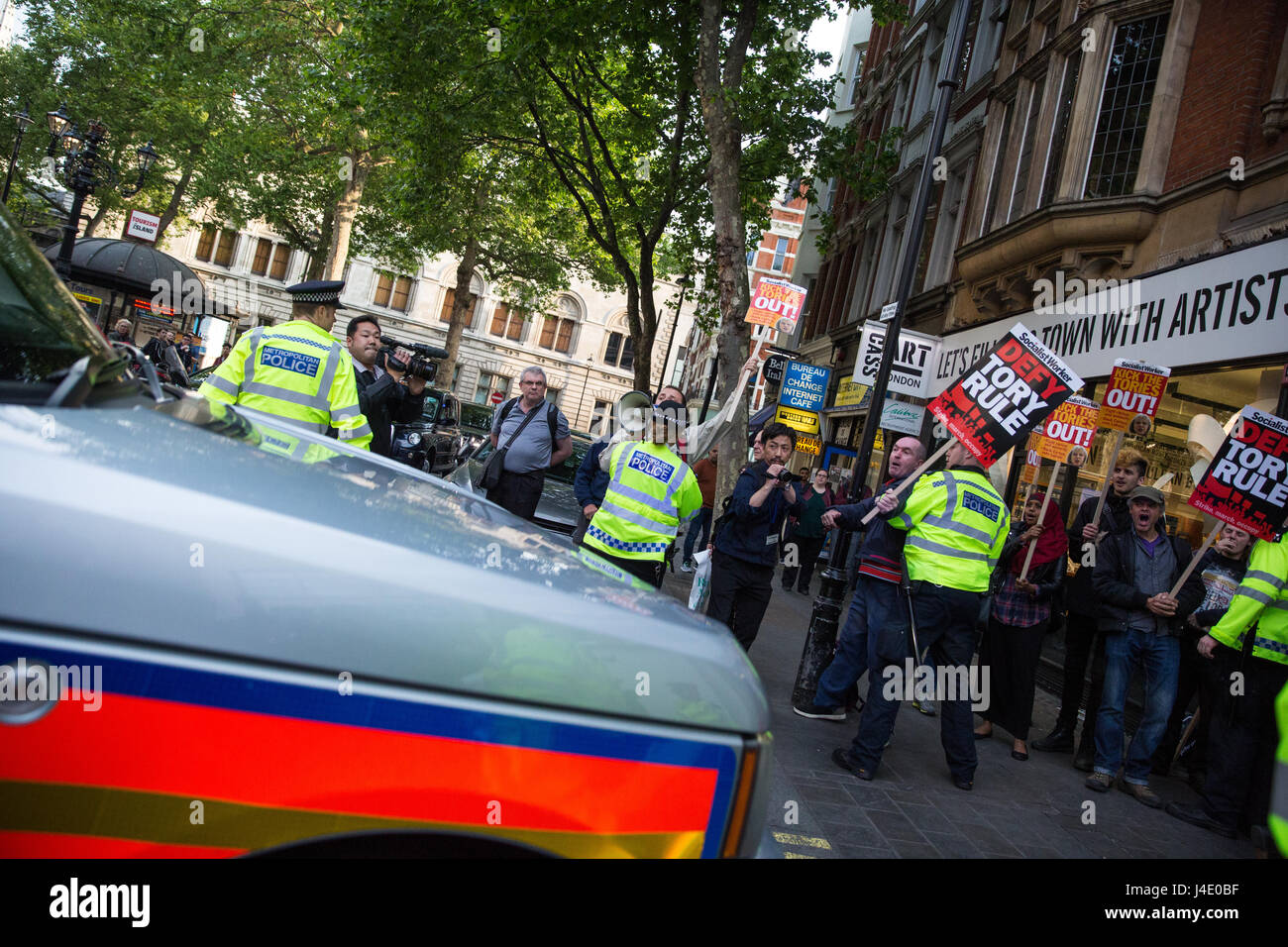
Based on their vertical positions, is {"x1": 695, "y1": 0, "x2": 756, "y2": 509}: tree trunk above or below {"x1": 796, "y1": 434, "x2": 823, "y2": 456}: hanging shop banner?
above

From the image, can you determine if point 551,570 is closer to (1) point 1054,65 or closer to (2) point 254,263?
(1) point 1054,65

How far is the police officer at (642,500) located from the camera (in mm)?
5723

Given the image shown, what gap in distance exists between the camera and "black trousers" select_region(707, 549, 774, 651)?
6.63 meters

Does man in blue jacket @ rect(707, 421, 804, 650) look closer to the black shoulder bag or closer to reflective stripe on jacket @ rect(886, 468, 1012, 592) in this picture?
reflective stripe on jacket @ rect(886, 468, 1012, 592)

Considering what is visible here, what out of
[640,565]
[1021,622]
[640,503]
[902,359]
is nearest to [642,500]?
[640,503]

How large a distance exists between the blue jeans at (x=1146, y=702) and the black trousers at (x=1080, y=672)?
0.59 metres

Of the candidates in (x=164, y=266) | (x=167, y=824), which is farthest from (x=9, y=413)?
(x=164, y=266)

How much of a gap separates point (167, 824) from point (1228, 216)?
37.2ft

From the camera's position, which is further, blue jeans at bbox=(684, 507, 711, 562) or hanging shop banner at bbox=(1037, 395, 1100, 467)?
blue jeans at bbox=(684, 507, 711, 562)

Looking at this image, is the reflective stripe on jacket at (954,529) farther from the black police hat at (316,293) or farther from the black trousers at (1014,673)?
the black police hat at (316,293)

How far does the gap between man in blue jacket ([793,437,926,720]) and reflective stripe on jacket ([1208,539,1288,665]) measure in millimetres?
2173

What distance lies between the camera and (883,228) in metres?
23.0

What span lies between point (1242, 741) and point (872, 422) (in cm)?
356

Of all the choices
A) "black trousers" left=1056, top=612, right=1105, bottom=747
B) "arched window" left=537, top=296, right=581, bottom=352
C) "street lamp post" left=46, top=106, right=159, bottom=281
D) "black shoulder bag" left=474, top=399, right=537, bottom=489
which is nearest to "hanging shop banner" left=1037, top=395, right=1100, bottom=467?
"black trousers" left=1056, top=612, right=1105, bottom=747
